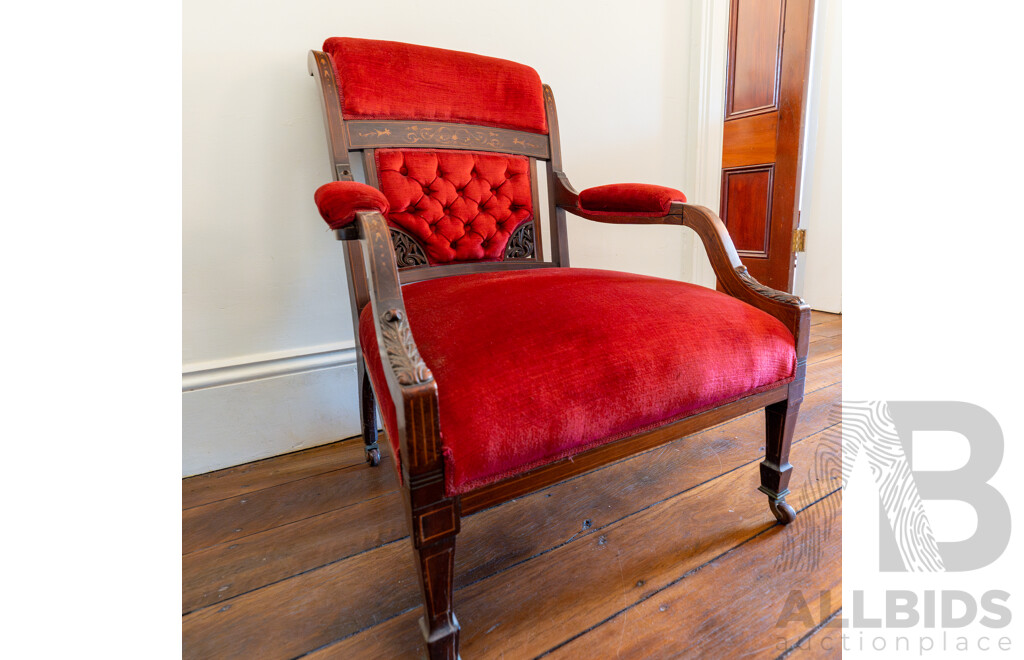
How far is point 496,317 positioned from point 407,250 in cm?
47

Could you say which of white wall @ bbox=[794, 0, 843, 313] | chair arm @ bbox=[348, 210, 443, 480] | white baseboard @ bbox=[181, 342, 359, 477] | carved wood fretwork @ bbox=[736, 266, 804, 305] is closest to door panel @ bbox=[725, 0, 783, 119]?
white wall @ bbox=[794, 0, 843, 313]

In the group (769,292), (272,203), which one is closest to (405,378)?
(769,292)

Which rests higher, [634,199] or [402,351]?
[634,199]

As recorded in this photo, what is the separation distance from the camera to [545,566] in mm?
838

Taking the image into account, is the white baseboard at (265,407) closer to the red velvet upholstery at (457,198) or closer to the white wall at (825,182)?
the red velvet upholstery at (457,198)

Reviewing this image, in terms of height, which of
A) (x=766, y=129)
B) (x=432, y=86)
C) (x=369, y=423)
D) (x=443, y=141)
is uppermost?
(x=766, y=129)

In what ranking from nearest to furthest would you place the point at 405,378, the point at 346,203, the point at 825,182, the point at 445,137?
the point at 405,378 < the point at 346,203 < the point at 445,137 < the point at 825,182

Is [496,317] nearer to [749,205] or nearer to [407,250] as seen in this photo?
[407,250]

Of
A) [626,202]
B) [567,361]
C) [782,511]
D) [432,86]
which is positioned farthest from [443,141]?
[782,511]

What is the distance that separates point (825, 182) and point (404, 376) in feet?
9.98

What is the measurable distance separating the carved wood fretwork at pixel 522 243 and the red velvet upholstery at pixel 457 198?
18mm

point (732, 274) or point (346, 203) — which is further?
point (732, 274)

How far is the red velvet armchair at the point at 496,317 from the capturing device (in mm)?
541

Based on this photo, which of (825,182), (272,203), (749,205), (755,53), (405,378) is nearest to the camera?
(405,378)
